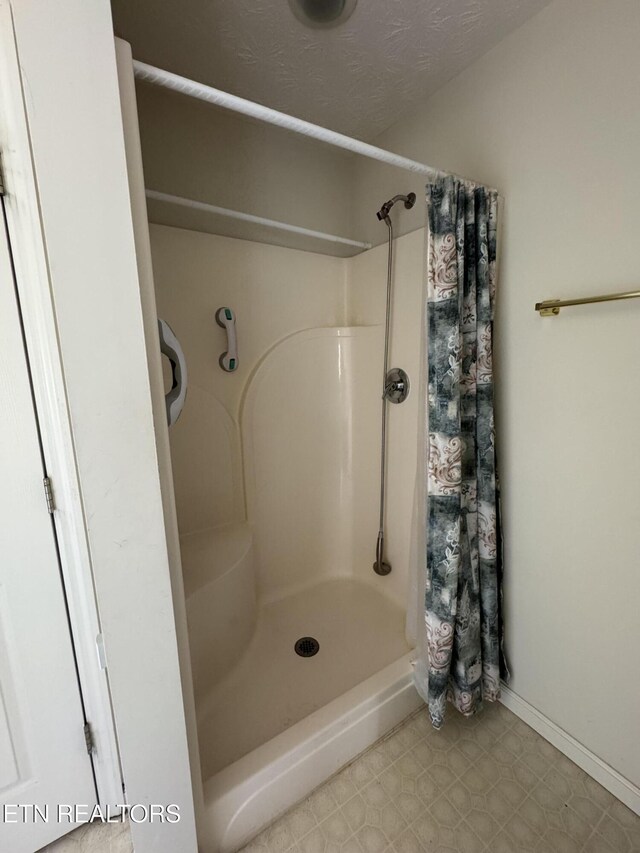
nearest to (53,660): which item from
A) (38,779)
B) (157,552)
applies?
(38,779)

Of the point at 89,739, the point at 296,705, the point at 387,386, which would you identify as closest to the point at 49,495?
the point at 89,739

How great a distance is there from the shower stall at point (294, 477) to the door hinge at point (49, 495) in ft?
1.99

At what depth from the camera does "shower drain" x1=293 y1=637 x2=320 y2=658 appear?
161 cm

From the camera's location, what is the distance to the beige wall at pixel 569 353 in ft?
3.30

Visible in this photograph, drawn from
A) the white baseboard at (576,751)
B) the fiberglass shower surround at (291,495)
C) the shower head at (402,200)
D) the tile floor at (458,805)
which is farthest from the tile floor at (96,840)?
the shower head at (402,200)

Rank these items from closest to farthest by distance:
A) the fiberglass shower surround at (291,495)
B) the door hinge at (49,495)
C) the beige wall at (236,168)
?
1. the door hinge at (49,495)
2. the fiberglass shower surround at (291,495)
3. the beige wall at (236,168)

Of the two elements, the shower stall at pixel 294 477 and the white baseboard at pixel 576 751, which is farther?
the shower stall at pixel 294 477

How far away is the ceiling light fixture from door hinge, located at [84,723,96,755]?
87.5 inches

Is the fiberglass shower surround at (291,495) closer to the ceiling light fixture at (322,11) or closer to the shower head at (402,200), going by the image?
the shower head at (402,200)

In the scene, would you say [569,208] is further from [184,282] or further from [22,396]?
[22,396]

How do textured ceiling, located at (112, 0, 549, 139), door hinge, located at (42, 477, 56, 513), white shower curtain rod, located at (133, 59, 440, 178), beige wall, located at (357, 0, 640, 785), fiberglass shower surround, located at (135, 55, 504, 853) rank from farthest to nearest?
fiberglass shower surround, located at (135, 55, 504, 853) → textured ceiling, located at (112, 0, 549, 139) → beige wall, located at (357, 0, 640, 785) → door hinge, located at (42, 477, 56, 513) → white shower curtain rod, located at (133, 59, 440, 178)

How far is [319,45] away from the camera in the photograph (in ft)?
4.08

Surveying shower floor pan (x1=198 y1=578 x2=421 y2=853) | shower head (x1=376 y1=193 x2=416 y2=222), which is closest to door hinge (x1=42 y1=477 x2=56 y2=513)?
shower floor pan (x1=198 y1=578 x2=421 y2=853)

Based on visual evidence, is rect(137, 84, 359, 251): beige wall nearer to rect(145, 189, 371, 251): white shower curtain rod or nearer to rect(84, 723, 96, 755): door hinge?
rect(145, 189, 371, 251): white shower curtain rod
